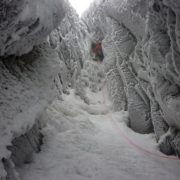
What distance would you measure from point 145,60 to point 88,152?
932 mm

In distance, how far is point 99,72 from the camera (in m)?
3.19

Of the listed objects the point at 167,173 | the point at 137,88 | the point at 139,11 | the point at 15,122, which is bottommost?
the point at 167,173

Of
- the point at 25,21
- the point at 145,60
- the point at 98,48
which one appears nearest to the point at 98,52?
the point at 98,48

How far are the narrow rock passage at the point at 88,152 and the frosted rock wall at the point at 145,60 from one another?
0.59 feet

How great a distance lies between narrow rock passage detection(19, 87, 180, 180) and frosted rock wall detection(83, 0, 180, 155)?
7.1 inches

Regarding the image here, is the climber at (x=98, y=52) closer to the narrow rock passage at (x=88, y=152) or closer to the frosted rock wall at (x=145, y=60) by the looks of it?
the frosted rock wall at (x=145, y=60)

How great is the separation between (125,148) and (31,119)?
93cm

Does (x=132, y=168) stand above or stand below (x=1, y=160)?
below

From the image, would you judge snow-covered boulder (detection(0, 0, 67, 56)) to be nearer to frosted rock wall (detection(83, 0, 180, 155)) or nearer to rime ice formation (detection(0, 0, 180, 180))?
rime ice formation (detection(0, 0, 180, 180))

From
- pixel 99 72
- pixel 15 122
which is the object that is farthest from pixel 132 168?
pixel 99 72

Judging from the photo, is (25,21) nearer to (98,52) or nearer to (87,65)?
(87,65)

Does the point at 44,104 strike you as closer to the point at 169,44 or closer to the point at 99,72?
the point at 169,44

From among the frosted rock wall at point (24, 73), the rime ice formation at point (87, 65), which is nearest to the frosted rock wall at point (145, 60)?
the rime ice formation at point (87, 65)

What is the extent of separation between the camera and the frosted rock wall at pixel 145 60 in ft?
5.78
